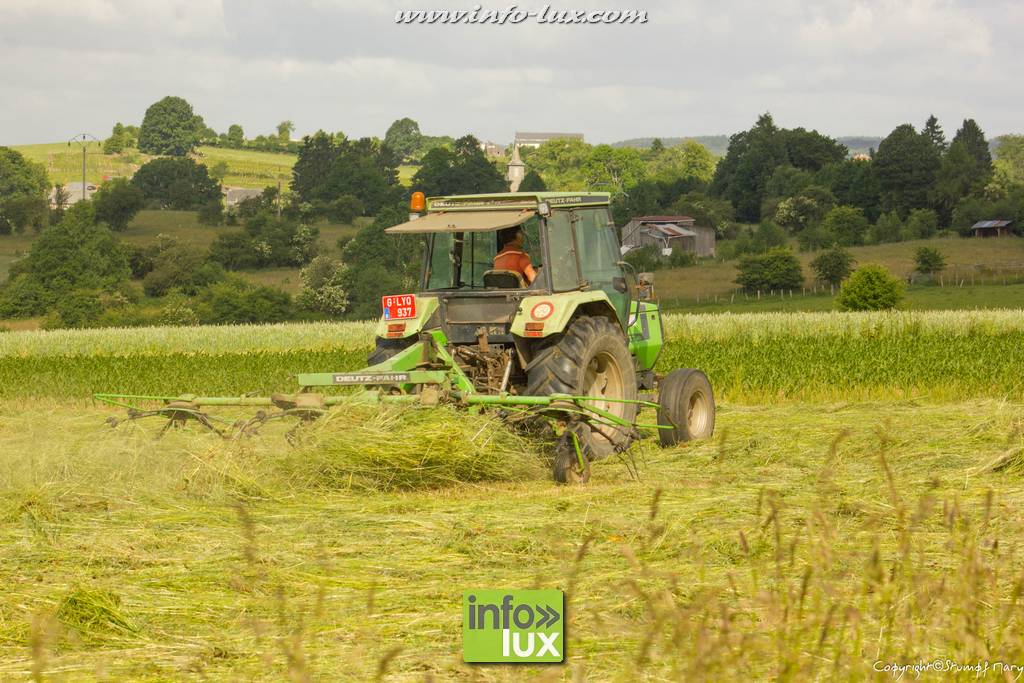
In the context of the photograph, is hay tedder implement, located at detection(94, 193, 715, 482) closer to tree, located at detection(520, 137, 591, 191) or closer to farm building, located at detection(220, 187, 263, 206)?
farm building, located at detection(220, 187, 263, 206)

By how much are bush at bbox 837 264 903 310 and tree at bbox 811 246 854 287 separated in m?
15.4

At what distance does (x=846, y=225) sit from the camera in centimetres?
9081

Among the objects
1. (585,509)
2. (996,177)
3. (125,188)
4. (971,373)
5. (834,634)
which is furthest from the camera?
(996,177)

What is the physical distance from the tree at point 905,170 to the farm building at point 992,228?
973 cm

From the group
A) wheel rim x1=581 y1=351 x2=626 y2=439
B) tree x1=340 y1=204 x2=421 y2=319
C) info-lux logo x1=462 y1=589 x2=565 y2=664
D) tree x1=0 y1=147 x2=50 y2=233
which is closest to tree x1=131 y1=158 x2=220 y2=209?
tree x1=0 y1=147 x2=50 y2=233

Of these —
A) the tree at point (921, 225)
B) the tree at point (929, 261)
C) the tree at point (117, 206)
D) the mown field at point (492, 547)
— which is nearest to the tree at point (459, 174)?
the tree at point (117, 206)

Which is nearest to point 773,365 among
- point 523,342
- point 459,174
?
point 523,342

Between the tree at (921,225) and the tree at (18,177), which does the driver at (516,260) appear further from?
the tree at (18,177)

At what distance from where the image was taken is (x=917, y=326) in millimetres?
28250

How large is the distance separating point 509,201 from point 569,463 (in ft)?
8.79

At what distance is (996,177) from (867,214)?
1972 cm

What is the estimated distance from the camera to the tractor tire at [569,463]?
888cm

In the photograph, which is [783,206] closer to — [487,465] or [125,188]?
[125,188]

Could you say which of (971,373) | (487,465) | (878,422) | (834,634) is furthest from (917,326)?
(834,634)
